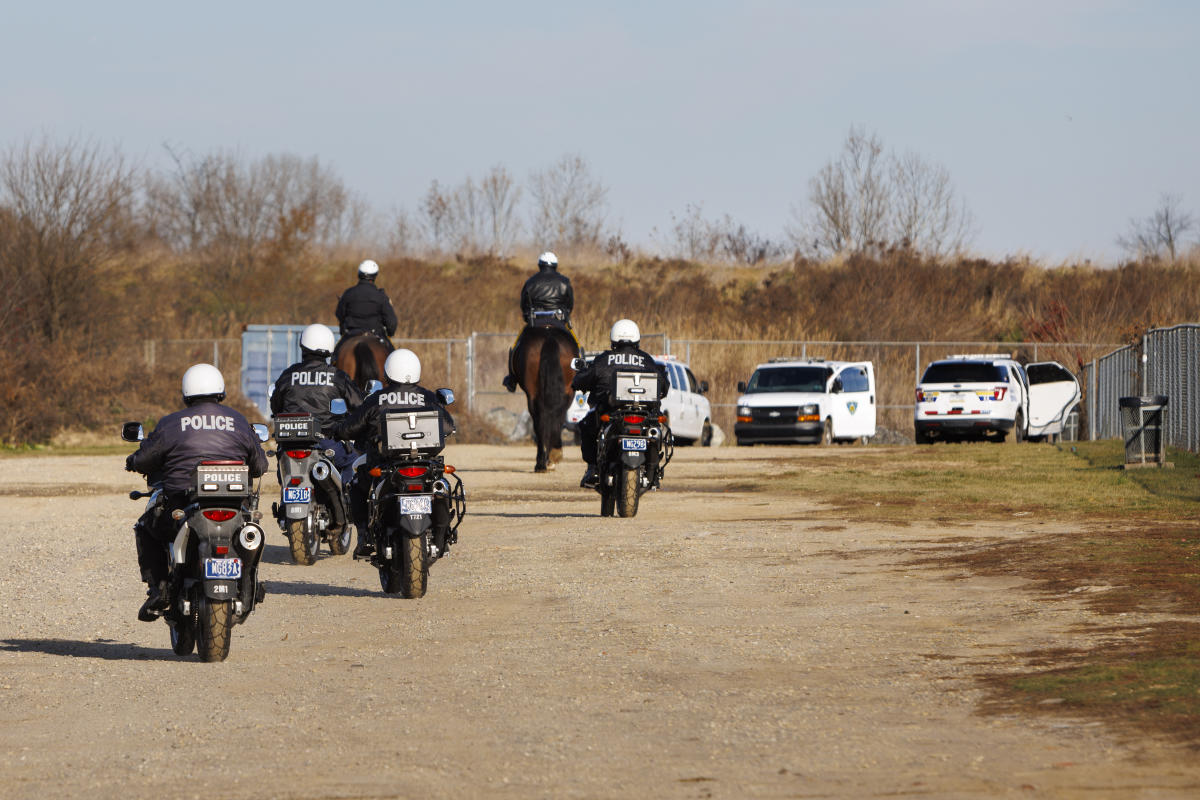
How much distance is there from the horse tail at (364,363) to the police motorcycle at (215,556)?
1008 centimetres

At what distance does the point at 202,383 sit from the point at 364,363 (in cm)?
979

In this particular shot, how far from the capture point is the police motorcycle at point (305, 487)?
13766mm

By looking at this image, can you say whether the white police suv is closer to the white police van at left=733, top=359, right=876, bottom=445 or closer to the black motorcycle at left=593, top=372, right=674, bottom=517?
the white police van at left=733, top=359, right=876, bottom=445

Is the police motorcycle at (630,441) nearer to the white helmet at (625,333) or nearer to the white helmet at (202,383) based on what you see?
the white helmet at (625,333)

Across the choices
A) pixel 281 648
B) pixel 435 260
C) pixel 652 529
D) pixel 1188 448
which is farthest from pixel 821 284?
pixel 281 648

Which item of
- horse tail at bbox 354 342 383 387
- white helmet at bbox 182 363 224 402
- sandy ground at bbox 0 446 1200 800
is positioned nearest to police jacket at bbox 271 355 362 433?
sandy ground at bbox 0 446 1200 800

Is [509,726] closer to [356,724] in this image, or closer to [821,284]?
[356,724]

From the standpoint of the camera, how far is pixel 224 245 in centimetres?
6425

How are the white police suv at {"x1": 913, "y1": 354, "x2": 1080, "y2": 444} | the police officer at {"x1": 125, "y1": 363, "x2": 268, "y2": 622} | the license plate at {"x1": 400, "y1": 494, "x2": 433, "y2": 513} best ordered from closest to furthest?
1. the police officer at {"x1": 125, "y1": 363, "x2": 268, "y2": 622}
2. the license plate at {"x1": 400, "y1": 494, "x2": 433, "y2": 513}
3. the white police suv at {"x1": 913, "y1": 354, "x2": 1080, "y2": 444}

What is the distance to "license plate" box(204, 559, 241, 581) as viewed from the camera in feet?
29.9

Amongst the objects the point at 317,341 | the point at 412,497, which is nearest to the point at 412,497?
the point at 412,497

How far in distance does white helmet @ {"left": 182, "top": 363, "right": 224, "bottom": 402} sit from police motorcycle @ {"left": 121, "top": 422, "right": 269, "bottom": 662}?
0.55m

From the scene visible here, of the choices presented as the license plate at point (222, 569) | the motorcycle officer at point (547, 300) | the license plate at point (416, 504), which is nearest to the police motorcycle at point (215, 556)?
the license plate at point (222, 569)

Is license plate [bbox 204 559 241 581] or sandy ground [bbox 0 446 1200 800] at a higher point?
license plate [bbox 204 559 241 581]
